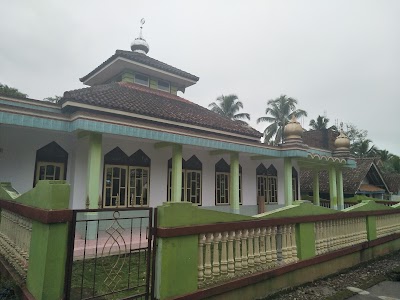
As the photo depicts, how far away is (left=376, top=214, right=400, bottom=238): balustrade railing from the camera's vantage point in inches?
289

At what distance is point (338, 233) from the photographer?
579 cm

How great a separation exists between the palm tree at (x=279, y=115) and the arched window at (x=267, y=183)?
18450 millimetres

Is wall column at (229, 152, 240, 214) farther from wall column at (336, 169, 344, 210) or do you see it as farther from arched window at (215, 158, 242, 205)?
wall column at (336, 169, 344, 210)

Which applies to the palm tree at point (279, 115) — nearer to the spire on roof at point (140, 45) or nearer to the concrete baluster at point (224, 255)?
the spire on roof at point (140, 45)

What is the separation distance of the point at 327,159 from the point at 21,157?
1202cm

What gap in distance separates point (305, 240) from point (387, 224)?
4420 mm

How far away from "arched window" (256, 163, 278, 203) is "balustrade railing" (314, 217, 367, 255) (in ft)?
22.5

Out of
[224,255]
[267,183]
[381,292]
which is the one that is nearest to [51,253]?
[224,255]

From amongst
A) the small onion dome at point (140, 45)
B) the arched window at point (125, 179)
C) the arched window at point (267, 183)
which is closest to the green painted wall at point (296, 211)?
the arched window at point (125, 179)

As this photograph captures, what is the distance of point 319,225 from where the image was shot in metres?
5.36

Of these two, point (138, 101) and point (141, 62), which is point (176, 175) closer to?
point (138, 101)

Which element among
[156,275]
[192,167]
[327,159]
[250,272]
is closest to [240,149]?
[192,167]

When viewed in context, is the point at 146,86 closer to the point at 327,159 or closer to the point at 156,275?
the point at 327,159

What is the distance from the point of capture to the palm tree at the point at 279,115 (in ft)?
105
